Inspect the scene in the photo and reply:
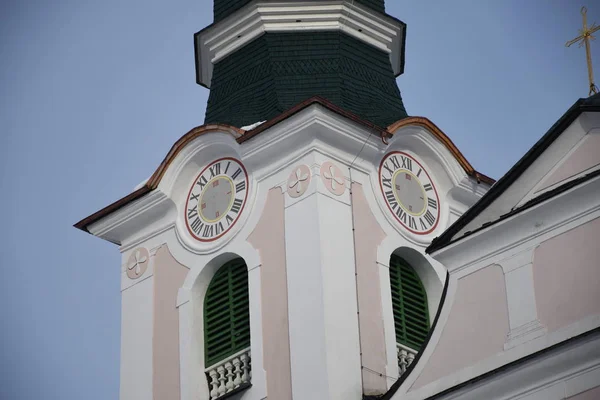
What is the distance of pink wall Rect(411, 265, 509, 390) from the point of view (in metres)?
22.3

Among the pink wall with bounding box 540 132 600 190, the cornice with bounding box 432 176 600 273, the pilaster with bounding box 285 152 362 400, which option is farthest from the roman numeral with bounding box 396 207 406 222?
the pink wall with bounding box 540 132 600 190

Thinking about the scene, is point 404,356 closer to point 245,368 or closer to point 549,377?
point 245,368

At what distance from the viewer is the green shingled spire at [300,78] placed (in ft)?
92.4

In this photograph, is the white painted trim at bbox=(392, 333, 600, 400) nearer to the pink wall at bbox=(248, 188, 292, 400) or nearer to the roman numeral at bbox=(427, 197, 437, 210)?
the pink wall at bbox=(248, 188, 292, 400)

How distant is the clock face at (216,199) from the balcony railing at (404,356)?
9.81 ft

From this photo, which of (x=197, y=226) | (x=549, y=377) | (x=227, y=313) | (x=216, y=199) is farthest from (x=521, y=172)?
(x=197, y=226)

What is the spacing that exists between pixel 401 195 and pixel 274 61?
3113 millimetres

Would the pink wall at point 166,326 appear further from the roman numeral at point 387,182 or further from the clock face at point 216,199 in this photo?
the roman numeral at point 387,182

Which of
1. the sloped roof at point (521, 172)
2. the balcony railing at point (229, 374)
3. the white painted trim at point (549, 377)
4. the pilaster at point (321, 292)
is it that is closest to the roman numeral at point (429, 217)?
the pilaster at point (321, 292)

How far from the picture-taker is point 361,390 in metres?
24.9

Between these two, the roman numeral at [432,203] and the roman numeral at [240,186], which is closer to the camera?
the roman numeral at [240,186]

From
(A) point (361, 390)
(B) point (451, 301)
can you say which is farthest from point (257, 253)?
(B) point (451, 301)

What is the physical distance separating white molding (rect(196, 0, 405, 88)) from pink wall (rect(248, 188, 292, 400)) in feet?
11.8

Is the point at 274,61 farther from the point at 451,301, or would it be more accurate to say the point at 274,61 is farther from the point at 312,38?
the point at 451,301
